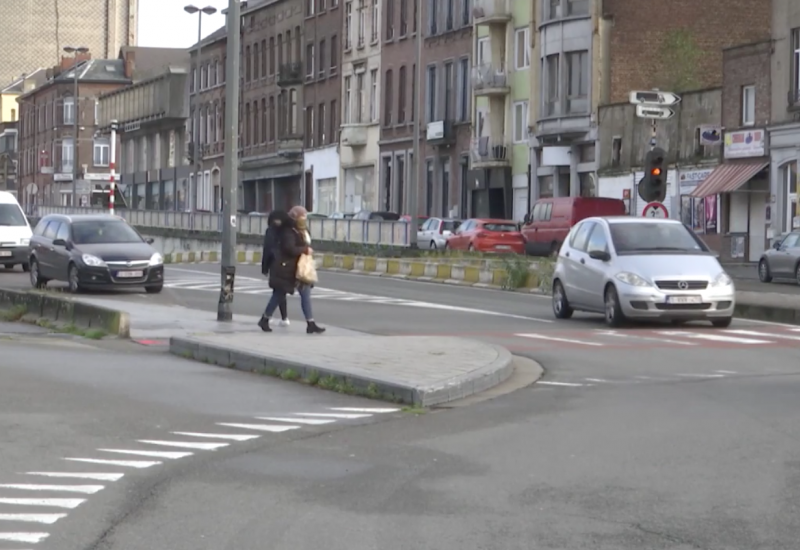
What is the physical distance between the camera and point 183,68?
11319cm

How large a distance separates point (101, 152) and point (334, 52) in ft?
169

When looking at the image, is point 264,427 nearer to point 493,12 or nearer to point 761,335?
point 761,335

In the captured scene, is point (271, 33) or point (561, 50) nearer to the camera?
point (561, 50)

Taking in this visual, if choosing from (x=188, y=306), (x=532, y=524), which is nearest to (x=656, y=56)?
(x=188, y=306)

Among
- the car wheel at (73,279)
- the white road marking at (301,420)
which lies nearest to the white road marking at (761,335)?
the white road marking at (301,420)

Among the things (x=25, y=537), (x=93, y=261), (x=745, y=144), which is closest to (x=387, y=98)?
(x=745, y=144)

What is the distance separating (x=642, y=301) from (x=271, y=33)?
251 feet

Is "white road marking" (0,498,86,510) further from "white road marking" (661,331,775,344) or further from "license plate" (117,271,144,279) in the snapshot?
"license plate" (117,271,144,279)

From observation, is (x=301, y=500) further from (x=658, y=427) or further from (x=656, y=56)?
(x=656, y=56)

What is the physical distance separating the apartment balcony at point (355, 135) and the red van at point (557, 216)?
106 feet

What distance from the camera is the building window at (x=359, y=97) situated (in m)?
84.9

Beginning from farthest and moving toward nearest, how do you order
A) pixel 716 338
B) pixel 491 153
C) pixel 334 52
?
pixel 334 52 → pixel 491 153 → pixel 716 338

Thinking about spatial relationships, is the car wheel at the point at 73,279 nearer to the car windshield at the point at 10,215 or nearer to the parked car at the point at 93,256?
the parked car at the point at 93,256

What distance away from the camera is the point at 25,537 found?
26.5ft
